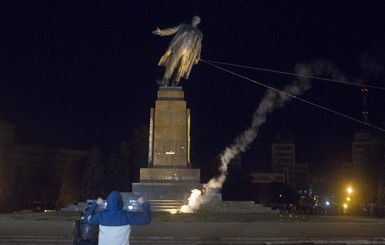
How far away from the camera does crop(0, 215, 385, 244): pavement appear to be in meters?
11.7

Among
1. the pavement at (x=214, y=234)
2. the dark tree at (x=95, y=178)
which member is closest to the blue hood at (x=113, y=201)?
the pavement at (x=214, y=234)

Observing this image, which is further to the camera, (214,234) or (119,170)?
(119,170)

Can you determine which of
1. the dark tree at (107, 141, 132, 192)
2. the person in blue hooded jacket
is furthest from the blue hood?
the dark tree at (107, 141, 132, 192)

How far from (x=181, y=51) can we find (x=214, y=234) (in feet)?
49.7

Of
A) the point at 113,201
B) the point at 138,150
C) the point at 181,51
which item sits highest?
the point at 181,51

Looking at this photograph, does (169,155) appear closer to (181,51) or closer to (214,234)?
(181,51)

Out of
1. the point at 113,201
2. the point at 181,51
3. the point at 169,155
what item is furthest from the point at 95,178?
the point at 113,201

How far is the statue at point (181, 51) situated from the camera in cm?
2590

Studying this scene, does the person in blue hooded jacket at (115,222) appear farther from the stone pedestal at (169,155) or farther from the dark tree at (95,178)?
the dark tree at (95,178)

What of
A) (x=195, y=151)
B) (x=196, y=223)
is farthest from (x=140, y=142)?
(x=196, y=223)

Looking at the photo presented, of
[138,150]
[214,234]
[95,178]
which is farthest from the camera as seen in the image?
[138,150]

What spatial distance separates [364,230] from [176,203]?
10594mm

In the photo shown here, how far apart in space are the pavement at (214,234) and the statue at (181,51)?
13.0 m

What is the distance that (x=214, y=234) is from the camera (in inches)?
498
